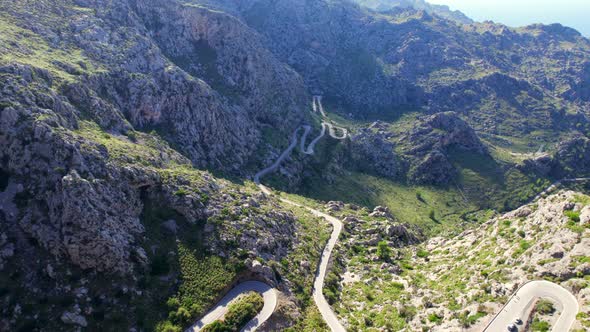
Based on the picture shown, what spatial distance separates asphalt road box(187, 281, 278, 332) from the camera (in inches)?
2212

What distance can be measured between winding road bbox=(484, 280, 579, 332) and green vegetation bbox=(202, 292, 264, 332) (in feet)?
107

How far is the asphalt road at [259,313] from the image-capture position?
184 feet

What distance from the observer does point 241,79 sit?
17888 cm

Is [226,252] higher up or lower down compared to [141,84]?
lower down

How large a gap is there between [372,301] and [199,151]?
72.1 meters

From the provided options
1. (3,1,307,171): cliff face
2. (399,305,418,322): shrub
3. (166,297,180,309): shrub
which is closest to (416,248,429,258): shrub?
(399,305,418,322): shrub

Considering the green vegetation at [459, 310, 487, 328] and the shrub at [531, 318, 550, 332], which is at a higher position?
the shrub at [531, 318, 550, 332]

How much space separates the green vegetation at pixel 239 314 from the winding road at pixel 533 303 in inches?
1279

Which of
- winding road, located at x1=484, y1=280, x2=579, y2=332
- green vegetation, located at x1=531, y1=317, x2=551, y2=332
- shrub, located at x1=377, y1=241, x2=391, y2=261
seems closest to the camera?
green vegetation, located at x1=531, y1=317, x2=551, y2=332

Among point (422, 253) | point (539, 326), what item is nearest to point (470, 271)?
point (539, 326)

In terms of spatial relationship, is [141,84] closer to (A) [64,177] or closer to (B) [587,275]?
(A) [64,177]

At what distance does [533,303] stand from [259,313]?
3887cm

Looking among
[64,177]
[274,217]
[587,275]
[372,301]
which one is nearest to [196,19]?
[274,217]

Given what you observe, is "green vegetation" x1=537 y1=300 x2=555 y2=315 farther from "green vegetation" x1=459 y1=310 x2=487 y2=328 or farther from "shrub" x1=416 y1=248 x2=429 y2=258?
"shrub" x1=416 y1=248 x2=429 y2=258
